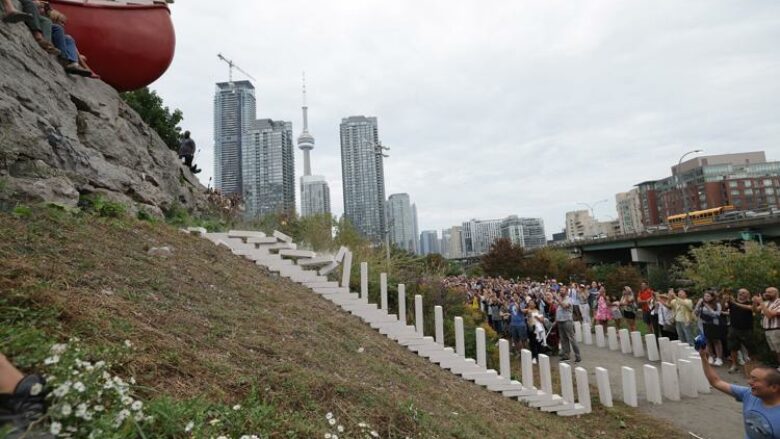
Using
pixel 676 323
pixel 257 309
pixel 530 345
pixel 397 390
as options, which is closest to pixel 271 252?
pixel 257 309

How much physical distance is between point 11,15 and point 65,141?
2.44 meters

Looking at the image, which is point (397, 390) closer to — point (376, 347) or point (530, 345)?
point (376, 347)

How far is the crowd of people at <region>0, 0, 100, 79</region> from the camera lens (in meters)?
Answer: 8.02

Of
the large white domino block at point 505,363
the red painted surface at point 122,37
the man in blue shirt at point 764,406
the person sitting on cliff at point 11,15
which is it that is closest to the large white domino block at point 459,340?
the large white domino block at point 505,363

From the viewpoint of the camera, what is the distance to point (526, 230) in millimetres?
126625

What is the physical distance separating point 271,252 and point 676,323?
9786 millimetres

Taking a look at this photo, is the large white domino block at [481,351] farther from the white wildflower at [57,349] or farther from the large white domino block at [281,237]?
the white wildflower at [57,349]

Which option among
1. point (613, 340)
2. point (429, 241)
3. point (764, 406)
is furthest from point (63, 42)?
point (429, 241)

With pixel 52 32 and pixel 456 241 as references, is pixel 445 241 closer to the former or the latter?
pixel 456 241

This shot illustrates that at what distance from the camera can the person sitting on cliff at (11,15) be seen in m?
7.33

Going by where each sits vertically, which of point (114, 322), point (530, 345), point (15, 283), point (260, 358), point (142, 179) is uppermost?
point (142, 179)

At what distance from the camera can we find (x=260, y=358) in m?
3.64

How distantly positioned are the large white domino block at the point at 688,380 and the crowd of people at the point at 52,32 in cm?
1287

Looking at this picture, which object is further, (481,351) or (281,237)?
(281,237)
